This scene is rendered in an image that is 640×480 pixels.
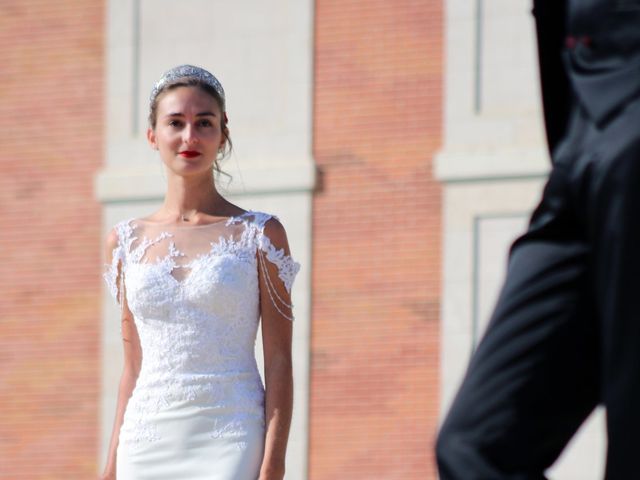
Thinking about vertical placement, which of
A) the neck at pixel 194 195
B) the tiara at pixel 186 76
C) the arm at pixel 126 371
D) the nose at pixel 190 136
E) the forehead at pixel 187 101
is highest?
the tiara at pixel 186 76

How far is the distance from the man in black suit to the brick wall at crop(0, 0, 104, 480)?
523 inches

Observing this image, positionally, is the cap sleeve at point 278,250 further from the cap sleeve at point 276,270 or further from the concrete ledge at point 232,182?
the concrete ledge at point 232,182

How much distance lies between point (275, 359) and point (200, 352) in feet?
0.83

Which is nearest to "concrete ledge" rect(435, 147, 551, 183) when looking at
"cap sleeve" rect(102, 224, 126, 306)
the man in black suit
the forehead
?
"cap sleeve" rect(102, 224, 126, 306)

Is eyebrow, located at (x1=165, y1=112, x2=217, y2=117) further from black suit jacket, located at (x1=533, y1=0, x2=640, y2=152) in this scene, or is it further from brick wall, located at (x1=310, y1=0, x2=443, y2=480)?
brick wall, located at (x1=310, y1=0, x2=443, y2=480)

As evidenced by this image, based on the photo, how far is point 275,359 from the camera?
5.96m

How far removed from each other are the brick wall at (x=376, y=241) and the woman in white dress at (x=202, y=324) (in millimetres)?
9513

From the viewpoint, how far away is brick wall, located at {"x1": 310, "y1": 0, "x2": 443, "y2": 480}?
15.7 metres

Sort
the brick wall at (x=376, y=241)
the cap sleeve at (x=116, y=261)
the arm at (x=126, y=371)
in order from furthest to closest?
the brick wall at (x=376, y=241) < the cap sleeve at (x=116, y=261) < the arm at (x=126, y=371)

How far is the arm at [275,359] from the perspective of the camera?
5.88 m

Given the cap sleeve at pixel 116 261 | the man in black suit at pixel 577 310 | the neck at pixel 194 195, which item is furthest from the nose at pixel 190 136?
the man in black suit at pixel 577 310

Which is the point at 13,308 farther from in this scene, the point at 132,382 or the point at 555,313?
the point at 555,313

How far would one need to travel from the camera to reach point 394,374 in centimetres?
1571

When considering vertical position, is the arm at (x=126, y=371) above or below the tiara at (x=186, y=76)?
below
